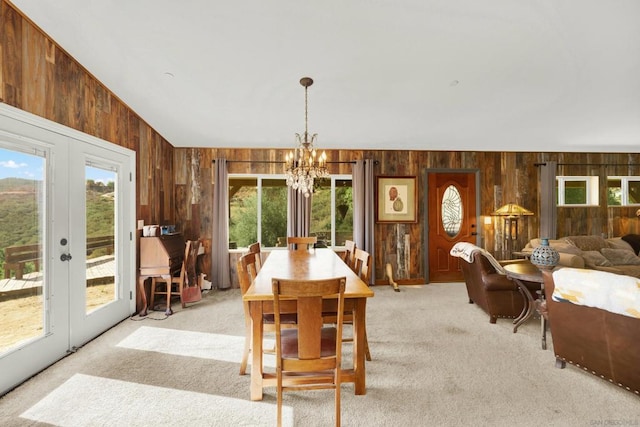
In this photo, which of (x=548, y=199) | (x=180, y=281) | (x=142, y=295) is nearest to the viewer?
(x=142, y=295)

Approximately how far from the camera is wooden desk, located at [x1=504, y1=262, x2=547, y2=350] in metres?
2.70

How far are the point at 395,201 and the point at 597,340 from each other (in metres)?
3.37

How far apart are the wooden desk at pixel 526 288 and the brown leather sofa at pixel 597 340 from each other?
0.36 m

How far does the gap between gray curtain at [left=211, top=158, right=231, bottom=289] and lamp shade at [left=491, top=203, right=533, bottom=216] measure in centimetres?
473

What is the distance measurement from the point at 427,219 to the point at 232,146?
12.1 ft

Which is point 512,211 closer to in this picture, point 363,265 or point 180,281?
point 363,265

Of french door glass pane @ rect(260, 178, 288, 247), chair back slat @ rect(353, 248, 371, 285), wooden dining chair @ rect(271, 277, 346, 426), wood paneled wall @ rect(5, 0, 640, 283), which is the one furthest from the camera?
french door glass pane @ rect(260, 178, 288, 247)

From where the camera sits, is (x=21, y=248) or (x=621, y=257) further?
(x=621, y=257)

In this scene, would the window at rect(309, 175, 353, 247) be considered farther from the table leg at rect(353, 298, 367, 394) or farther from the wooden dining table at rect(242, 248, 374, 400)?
the table leg at rect(353, 298, 367, 394)

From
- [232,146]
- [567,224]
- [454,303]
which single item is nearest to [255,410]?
[454,303]

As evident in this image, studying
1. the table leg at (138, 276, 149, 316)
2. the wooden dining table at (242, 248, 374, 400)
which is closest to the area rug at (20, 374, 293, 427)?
the wooden dining table at (242, 248, 374, 400)

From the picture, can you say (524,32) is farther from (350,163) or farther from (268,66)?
(350,163)

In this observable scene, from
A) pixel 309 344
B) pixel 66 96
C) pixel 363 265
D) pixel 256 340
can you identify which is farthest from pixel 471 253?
pixel 66 96

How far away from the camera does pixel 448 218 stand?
5301 mm
